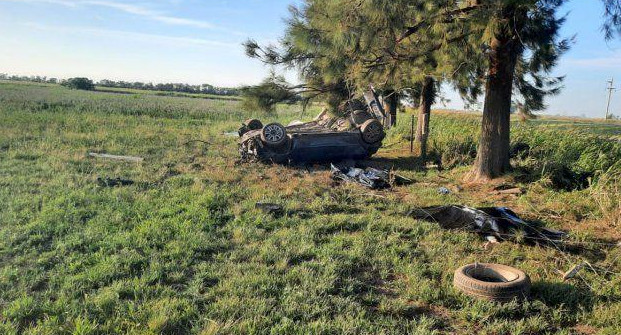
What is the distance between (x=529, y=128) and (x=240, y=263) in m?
10.2

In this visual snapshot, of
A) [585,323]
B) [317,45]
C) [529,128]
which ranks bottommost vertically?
[585,323]

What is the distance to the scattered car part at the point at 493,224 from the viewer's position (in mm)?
5393

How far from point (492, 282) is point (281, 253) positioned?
2.04 meters

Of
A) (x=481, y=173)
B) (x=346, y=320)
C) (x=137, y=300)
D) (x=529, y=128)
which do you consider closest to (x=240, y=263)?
(x=137, y=300)

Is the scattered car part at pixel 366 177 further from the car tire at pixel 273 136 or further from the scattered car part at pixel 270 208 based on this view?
the scattered car part at pixel 270 208

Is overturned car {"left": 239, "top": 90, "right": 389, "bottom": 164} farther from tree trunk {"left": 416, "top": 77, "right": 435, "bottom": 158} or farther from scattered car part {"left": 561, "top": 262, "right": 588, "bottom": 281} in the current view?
scattered car part {"left": 561, "top": 262, "right": 588, "bottom": 281}

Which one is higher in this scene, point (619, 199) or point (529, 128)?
point (529, 128)

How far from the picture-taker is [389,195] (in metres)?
7.82

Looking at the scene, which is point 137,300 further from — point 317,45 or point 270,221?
point 317,45

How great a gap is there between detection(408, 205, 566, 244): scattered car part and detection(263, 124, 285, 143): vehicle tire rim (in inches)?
202

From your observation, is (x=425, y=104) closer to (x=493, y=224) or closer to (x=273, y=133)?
(x=273, y=133)

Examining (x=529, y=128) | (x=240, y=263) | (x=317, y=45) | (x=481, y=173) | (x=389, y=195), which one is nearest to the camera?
(x=240, y=263)

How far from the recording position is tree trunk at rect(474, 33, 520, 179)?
27.7 ft

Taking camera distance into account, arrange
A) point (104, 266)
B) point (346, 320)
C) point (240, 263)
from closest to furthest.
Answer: point (346, 320) → point (104, 266) → point (240, 263)
